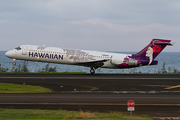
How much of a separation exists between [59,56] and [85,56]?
14.7ft

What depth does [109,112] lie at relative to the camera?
14.8 meters

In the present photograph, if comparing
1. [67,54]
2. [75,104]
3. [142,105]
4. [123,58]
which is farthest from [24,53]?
[142,105]

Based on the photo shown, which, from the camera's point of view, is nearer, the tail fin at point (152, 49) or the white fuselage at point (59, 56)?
the white fuselage at point (59, 56)

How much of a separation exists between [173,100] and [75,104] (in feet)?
26.1

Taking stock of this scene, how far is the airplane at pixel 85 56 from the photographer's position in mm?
39781

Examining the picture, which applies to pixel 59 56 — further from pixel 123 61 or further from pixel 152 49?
pixel 152 49

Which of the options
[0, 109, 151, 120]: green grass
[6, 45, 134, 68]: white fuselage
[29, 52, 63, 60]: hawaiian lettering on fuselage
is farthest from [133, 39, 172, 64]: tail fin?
[0, 109, 151, 120]: green grass

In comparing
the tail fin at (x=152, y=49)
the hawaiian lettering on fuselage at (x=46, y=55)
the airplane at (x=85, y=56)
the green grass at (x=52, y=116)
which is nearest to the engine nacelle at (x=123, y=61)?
A: the airplane at (x=85, y=56)

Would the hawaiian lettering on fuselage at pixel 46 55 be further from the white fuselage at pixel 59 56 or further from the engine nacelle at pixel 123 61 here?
the engine nacelle at pixel 123 61

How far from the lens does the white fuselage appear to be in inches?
1565

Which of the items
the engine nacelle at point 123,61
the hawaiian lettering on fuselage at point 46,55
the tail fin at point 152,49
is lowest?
the engine nacelle at point 123,61

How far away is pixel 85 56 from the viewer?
133 ft

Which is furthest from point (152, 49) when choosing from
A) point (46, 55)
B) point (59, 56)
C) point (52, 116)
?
point (52, 116)

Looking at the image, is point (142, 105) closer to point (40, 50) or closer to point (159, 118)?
point (159, 118)
